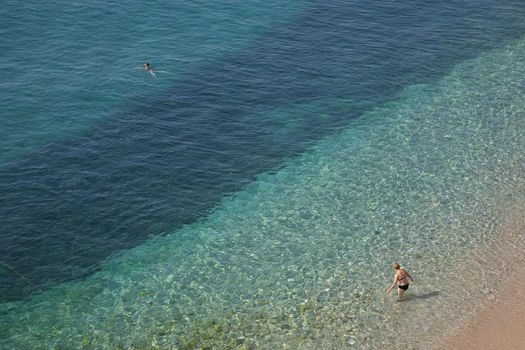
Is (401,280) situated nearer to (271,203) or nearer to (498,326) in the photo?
(498,326)

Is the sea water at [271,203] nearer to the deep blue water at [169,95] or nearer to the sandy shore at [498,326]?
the deep blue water at [169,95]

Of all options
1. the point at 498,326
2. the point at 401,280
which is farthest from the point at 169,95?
the point at 498,326

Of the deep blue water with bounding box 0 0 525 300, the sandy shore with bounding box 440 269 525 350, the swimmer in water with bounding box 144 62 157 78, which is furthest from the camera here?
the swimmer in water with bounding box 144 62 157 78

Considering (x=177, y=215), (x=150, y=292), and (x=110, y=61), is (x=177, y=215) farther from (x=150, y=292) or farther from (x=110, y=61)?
(x=110, y=61)

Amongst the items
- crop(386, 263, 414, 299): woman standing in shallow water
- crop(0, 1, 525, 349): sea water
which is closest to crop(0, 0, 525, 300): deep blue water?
crop(0, 1, 525, 349): sea water

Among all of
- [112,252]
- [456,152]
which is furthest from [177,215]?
[456,152]

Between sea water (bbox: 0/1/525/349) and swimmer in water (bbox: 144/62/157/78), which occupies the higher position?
swimmer in water (bbox: 144/62/157/78)

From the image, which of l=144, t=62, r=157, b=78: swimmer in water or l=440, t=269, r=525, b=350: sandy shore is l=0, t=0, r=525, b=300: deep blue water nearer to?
l=144, t=62, r=157, b=78: swimmer in water
